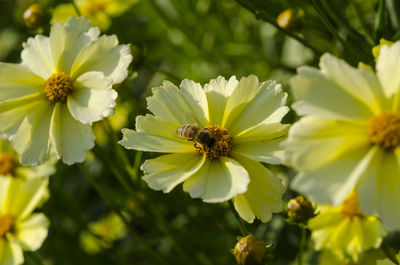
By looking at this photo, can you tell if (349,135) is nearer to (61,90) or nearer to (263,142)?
(263,142)

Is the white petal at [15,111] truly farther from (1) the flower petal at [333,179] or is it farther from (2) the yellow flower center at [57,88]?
(1) the flower petal at [333,179]

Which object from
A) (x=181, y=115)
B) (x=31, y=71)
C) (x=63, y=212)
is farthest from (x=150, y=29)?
(x=181, y=115)

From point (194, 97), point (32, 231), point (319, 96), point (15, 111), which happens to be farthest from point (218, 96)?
point (32, 231)

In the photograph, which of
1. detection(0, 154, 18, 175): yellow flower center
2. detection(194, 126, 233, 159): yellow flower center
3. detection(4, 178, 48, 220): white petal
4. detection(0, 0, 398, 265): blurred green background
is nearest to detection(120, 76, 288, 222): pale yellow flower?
detection(194, 126, 233, 159): yellow flower center

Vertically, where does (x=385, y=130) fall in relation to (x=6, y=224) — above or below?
above

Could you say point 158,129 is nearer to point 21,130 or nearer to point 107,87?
point 107,87
